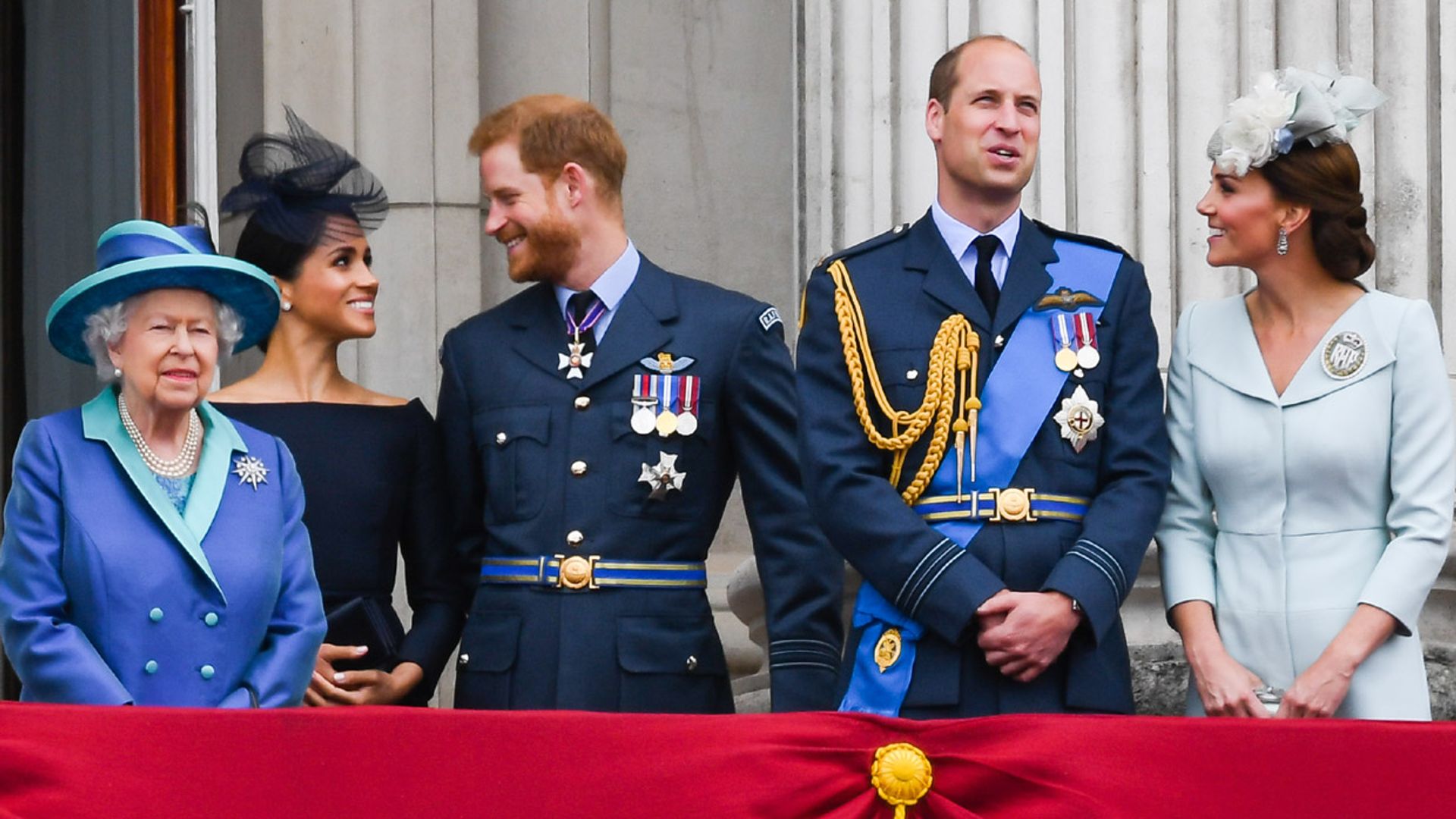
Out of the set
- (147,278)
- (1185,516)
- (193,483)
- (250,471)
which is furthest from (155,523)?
(1185,516)

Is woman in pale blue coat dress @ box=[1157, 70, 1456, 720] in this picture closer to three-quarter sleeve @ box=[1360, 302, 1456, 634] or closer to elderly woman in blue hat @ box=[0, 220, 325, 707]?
three-quarter sleeve @ box=[1360, 302, 1456, 634]

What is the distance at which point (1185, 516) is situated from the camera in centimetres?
439

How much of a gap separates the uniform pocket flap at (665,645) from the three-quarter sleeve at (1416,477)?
1166 mm

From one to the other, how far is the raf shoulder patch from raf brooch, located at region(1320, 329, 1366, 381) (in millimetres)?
391

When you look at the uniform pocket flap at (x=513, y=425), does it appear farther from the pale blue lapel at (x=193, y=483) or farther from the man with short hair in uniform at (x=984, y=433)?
the pale blue lapel at (x=193, y=483)

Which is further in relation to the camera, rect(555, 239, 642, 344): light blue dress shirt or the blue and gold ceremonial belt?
rect(555, 239, 642, 344): light blue dress shirt

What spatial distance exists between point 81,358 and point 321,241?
2.62ft

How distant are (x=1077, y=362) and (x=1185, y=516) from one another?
0.32m

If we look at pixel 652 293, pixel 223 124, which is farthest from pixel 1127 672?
pixel 223 124

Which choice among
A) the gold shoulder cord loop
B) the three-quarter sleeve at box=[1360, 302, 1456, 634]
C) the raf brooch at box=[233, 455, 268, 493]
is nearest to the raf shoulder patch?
the gold shoulder cord loop

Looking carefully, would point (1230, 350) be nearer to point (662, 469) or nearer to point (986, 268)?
point (986, 268)

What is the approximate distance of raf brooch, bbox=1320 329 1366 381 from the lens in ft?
14.0

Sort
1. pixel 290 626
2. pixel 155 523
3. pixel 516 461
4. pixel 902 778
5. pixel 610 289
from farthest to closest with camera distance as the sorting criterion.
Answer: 1. pixel 610 289
2. pixel 516 461
3. pixel 290 626
4. pixel 155 523
5. pixel 902 778

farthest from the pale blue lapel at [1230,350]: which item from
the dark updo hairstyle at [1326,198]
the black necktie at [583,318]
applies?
the black necktie at [583,318]
